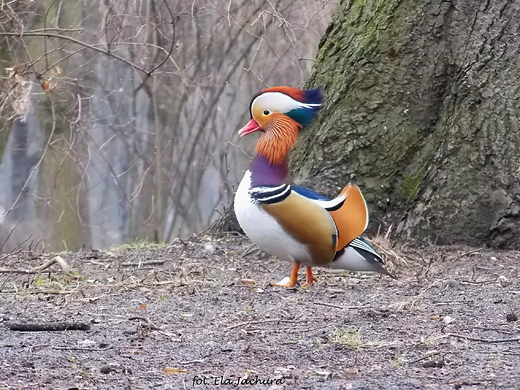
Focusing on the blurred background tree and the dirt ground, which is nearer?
the dirt ground

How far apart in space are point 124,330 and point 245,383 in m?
1.09

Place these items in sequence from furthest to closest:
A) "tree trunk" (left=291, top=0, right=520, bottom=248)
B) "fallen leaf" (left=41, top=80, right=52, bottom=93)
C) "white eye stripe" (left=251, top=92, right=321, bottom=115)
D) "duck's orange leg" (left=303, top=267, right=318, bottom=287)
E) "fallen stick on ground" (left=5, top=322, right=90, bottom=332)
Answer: "fallen leaf" (left=41, top=80, right=52, bottom=93) → "tree trunk" (left=291, top=0, right=520, bottom=248) → "duck's orange leg" (left=303, top=267, right=318, bottom=287) → "white eye stripe" (left=251, top=92, right=321, bottom=115) → "fallen stick on ground" (left=5, top=322, right=90, bottom=332)

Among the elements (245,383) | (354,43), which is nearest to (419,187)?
(354,43)

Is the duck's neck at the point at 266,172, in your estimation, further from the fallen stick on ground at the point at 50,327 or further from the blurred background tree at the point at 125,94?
the blurred background tree at the point at 125,94

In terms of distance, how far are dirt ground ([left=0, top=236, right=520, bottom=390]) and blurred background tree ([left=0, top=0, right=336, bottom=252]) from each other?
86.6 inches

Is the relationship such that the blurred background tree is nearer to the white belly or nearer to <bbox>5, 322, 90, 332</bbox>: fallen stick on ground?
the white belly

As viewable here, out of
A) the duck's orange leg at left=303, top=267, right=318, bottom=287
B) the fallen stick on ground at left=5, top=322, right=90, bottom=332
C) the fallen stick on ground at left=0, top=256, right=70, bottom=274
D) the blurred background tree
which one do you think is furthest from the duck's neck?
the blurred background tree

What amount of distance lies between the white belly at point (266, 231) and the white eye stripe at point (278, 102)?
47 cm

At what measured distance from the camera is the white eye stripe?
528 cm

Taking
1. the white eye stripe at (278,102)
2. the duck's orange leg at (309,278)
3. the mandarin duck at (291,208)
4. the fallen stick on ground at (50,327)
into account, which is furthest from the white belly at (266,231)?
the fallen stick on ground at (50,327)

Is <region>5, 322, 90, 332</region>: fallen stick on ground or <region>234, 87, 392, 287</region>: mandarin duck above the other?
<region>234, 87, 392, 287</region>: mandarin duck

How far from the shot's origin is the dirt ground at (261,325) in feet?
11.2

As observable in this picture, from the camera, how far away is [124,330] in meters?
4.23

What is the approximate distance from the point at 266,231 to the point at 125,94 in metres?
9.61
